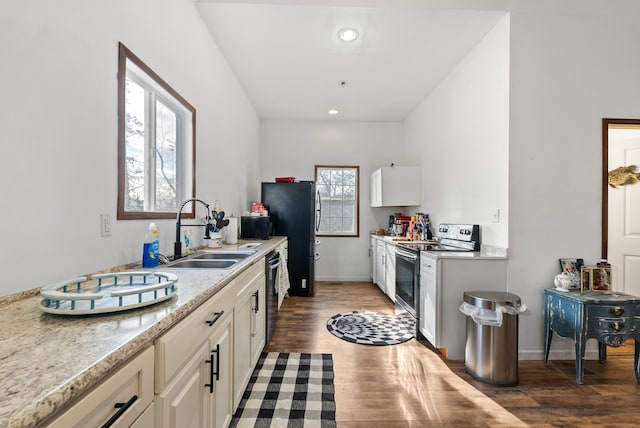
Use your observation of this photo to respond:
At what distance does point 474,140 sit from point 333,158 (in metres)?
2.76

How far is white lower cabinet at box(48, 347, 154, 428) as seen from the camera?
0.53 meters

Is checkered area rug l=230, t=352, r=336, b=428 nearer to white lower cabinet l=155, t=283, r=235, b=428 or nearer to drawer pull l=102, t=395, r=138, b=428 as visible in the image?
white lower cabinet l=155, t=283, r=235, b=428

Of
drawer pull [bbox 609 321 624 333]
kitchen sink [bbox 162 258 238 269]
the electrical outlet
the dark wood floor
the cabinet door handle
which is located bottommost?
the dark wood floor

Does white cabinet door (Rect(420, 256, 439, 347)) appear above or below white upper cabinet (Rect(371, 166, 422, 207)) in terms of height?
below

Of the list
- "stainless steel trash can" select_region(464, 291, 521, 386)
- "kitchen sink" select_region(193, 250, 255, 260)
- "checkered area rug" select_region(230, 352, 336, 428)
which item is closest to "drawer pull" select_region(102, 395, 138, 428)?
"checkered area rug" select_region(230, 352, 336, 428)

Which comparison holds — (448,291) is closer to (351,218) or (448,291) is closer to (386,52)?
(386,52)

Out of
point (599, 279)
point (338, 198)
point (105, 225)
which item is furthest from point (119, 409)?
point (338, 198)

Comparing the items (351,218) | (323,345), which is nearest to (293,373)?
(323,345)

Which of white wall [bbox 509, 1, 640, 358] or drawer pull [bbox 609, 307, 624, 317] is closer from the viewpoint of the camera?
Result: drawer pull [bbox 609, 307, 624, 317]

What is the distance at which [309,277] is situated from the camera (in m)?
4.32

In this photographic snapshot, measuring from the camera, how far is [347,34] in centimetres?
280

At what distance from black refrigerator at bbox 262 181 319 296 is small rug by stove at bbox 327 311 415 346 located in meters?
0.99

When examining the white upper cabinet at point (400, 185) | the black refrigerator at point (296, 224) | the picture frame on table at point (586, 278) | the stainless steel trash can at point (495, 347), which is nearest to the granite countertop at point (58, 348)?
the stainless steel trash can at point (495, 347)

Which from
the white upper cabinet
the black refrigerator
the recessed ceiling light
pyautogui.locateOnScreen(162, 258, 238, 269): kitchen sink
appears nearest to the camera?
pyautogui.locateOnScreen(162, 258, 238, 269): kitchen sink
